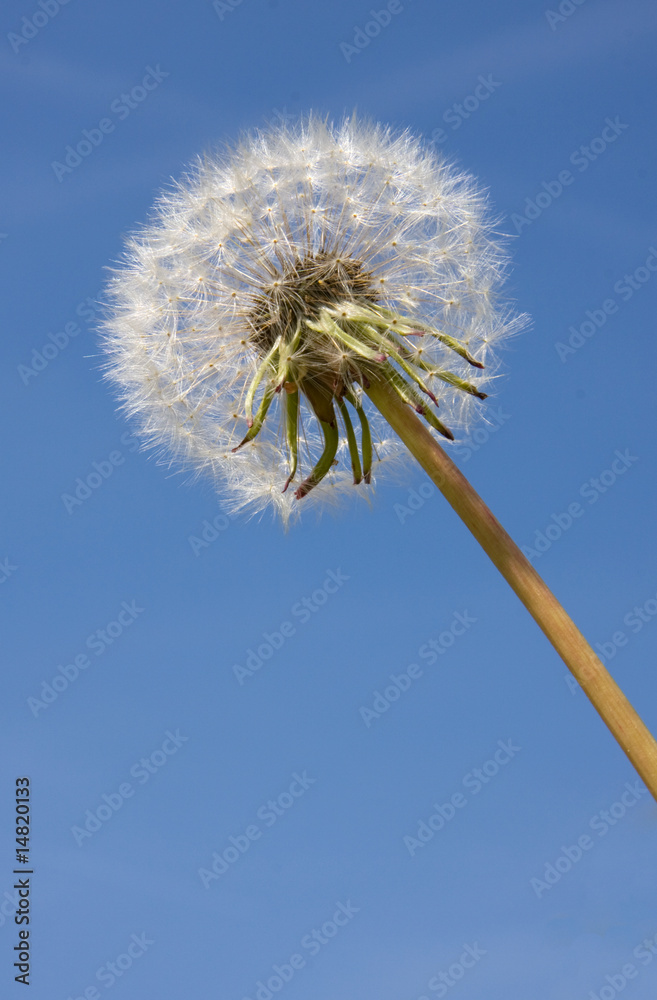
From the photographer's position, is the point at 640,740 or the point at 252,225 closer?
the point at 640,740

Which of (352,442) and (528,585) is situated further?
(352,442)

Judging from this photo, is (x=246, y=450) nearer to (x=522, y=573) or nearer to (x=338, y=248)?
(x=338, y=248)

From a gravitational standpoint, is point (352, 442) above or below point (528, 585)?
above

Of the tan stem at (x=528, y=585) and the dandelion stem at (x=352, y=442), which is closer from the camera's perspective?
the tan stem at (x=528, y=585)

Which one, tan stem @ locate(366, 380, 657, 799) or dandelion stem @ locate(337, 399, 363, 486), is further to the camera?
dandelion stem @ locate(337, 399, 363, 486)

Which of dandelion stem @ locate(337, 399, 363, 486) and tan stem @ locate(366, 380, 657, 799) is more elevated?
dandelion stem @ locate(337, 399, 363, 486)

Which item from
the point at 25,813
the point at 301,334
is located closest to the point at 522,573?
the point at 301,334

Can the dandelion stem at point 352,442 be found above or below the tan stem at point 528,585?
above

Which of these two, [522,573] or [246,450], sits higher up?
[246,450]
